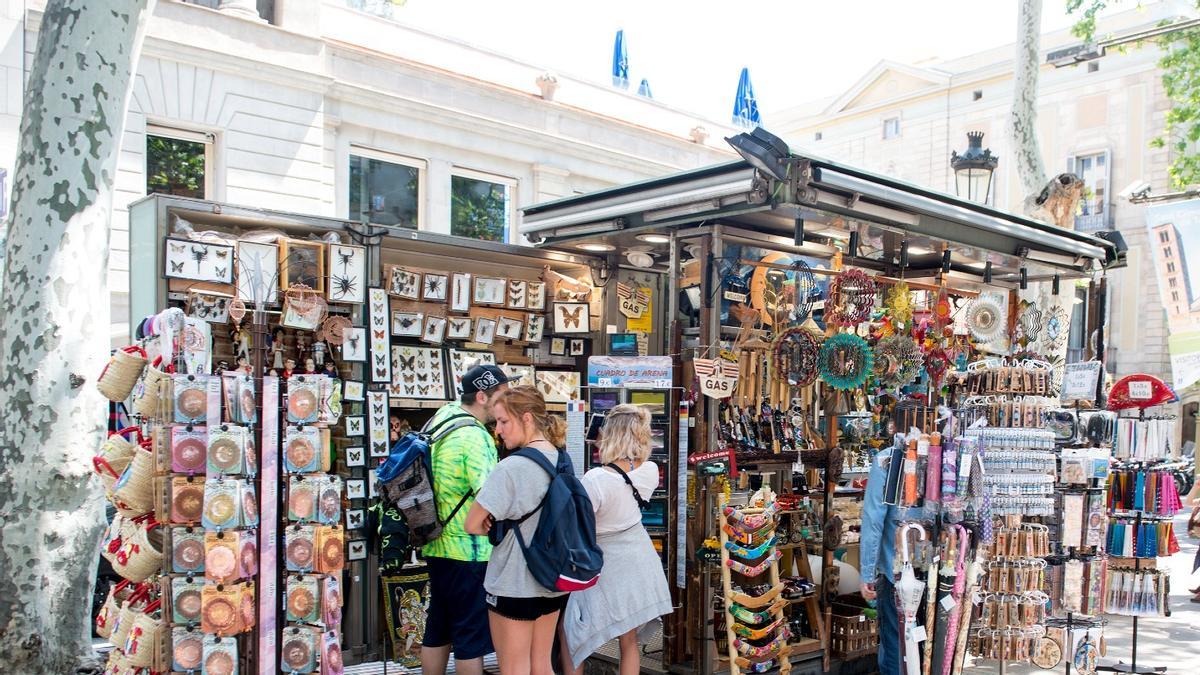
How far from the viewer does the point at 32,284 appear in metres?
5.87

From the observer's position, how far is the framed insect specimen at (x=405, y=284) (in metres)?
6.66

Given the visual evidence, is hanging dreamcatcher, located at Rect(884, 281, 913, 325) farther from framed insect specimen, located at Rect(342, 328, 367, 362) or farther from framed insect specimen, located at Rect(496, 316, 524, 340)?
framed insect specimen, located at Rect(342, 328, 367, 362)

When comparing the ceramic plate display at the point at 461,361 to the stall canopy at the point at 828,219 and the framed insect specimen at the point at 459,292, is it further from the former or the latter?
the stall canopy at the point at 828,219

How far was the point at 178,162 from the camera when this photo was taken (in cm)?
1162

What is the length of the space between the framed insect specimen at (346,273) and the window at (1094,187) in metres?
24.1

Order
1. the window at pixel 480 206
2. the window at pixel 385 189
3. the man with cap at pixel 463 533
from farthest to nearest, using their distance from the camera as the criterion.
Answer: the window at pixel 480 206, the window at pixel 385 189, the man with cap at pixel 463 533

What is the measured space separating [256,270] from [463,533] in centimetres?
228

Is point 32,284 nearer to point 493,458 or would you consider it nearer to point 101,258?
point 101,258

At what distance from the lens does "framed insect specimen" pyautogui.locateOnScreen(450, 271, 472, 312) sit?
699cm

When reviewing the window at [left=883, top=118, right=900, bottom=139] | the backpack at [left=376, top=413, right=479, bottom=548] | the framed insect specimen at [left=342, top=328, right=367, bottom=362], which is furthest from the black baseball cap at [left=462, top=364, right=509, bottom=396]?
the window at [left=883, top=118, right=900, bottom=139]

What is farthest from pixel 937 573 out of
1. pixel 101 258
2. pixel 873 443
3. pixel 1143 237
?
pixel 1143 237

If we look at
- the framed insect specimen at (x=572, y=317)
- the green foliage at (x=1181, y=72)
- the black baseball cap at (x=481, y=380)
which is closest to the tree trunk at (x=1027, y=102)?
the green foliage at (x=1181, y=72)

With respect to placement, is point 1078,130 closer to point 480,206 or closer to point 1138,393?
point 480,206

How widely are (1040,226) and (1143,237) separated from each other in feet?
70.5
